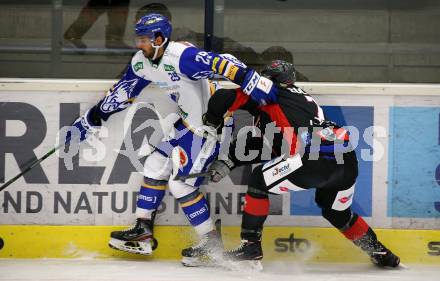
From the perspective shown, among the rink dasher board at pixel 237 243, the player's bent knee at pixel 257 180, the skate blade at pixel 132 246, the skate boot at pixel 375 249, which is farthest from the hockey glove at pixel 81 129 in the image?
the skate boot at pixel 375 249

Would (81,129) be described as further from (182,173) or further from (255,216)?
(255,216)

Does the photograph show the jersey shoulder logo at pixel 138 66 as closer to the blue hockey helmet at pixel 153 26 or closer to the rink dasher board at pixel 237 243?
the blue hockey helmet at pixel 153 26

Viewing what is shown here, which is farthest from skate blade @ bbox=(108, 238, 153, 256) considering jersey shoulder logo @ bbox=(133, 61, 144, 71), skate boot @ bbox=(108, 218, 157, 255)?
jersey shoulder logo @ bbox=(133, 61, 144, 71)

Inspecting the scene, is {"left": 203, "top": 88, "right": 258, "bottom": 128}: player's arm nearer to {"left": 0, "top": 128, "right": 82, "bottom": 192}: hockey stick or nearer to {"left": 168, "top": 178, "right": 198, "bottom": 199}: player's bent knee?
{"left": 168, "top": 178, "right": 198, "bottom": 199}: player's bent knee

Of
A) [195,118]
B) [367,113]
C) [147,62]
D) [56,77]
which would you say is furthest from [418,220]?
[56,77]

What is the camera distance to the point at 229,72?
16.3 feet

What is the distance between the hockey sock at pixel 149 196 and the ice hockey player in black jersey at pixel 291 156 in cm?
51

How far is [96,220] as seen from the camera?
5441 mm

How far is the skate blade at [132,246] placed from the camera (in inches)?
209

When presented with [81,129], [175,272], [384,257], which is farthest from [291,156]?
[81,129]

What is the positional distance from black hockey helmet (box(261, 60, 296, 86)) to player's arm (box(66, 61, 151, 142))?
28.4 inches

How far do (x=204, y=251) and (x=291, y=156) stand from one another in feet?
2.43

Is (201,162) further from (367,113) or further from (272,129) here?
(367,113)

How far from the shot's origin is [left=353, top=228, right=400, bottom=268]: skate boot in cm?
515
